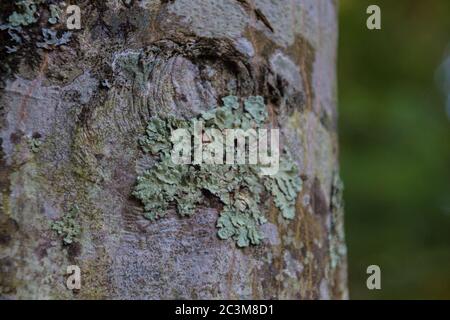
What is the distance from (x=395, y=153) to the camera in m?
2.65

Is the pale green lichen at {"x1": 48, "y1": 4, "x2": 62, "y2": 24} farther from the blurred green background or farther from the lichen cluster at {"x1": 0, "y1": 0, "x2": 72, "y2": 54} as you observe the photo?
the blurred green background

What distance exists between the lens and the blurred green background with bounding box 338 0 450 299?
2.52m

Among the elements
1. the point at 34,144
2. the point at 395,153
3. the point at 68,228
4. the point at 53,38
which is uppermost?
the point at 395,153

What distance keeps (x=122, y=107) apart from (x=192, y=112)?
9cm

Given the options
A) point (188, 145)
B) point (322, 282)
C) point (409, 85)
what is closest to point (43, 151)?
point (188, 145)

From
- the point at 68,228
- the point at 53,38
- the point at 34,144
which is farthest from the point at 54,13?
the point at 68,228

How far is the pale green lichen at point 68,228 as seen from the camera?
0.73 meters

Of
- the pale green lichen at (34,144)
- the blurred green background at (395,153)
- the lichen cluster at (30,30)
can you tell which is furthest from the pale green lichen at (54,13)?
the blurred green background at (395,153)

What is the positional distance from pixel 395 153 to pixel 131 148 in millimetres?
2072

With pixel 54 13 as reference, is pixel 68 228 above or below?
below

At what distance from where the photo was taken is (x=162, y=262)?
75 cm

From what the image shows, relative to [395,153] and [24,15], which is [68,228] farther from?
[395,153]

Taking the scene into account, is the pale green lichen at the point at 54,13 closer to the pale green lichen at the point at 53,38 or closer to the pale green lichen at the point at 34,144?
the pale green lichen at the point at 53,38
